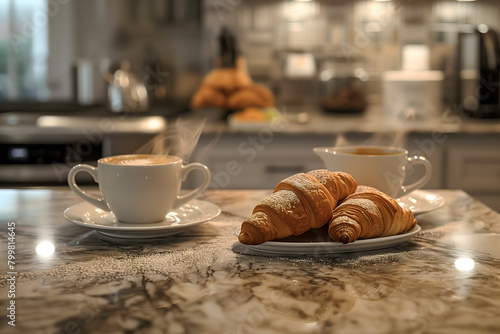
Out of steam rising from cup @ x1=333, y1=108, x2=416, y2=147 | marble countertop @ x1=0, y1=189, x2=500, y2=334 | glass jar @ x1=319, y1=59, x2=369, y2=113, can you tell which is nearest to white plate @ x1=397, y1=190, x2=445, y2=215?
marble countertop @ x1=0, y1=189, x2=500, y2=334

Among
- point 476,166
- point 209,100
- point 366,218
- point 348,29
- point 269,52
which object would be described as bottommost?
point 476,166

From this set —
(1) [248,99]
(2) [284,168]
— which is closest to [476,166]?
(2) [284,168]

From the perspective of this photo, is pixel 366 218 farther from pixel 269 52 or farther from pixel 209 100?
pixel 269 52

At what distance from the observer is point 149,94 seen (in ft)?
9.86

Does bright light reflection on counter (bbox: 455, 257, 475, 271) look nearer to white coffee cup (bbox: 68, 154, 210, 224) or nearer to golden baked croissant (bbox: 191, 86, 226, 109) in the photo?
white coffee cup (bbox: 68, 154, 210, 224)

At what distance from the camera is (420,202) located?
3.28 feet

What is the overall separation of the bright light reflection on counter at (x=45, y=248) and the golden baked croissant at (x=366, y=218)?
0.36 m

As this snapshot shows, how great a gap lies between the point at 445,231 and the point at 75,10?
2498mm

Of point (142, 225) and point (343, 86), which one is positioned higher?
point (343, 86)

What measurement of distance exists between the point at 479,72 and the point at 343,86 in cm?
67

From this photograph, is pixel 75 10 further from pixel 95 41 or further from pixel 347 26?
pixel 347 26

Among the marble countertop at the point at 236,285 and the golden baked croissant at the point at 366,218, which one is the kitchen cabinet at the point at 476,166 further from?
the golden baked croissant at the point at 366,218

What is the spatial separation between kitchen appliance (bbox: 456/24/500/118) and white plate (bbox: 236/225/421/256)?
6.42ft

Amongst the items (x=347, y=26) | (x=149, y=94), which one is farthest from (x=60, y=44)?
(x=347, y=26)
